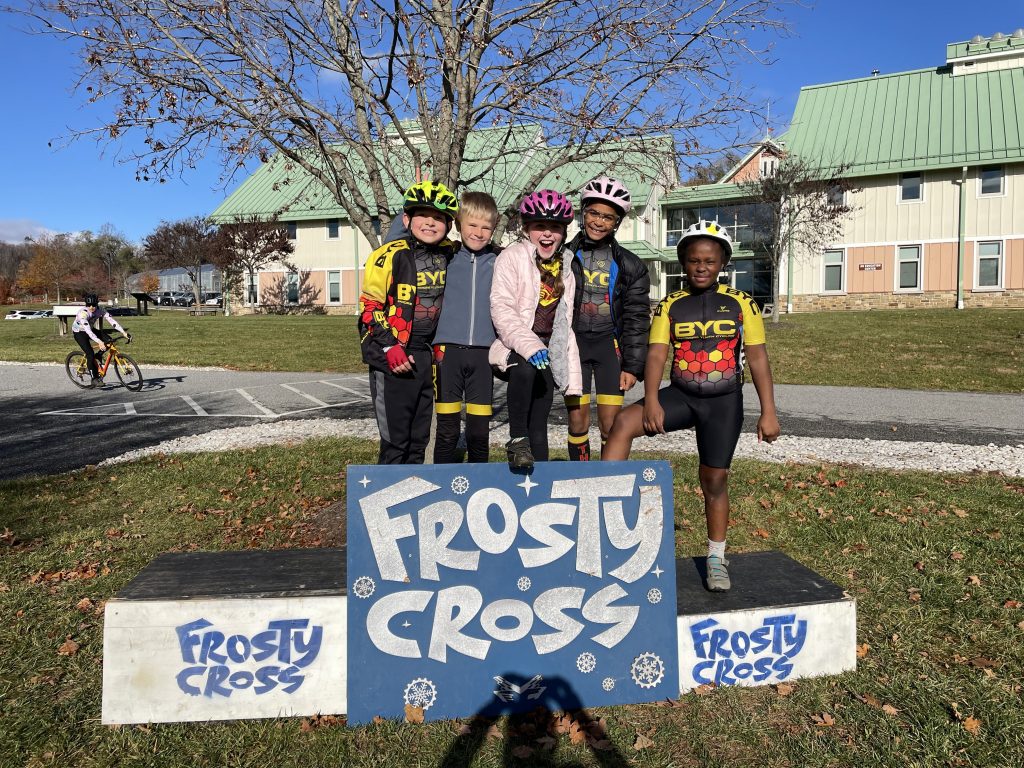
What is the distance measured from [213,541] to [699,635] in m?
3.67

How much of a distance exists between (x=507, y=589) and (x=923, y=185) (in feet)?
105

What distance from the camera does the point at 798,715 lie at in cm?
292

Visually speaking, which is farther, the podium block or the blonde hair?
the blonde hair

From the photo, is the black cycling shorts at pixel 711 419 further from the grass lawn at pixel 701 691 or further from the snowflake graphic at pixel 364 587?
the snowflake graphic at pixel 364 587

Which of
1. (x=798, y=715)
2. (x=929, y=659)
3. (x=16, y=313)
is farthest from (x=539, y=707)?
(x=16, y=313)

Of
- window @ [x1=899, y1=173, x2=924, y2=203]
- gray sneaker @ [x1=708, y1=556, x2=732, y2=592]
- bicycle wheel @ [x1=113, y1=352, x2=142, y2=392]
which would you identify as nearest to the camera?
gray sneaker @ [x1=708, y1=556, x2=732, y2=592]

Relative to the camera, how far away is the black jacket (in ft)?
12.8

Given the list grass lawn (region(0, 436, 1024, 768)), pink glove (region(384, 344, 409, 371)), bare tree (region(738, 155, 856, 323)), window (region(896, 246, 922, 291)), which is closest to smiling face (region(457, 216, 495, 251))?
pink glove (region(384, 344, 409, 371))

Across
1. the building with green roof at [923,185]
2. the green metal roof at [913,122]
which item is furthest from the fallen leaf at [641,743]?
the green metal roof at [913,122]

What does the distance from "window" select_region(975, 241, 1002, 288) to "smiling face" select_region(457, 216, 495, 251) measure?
30807 millimetres

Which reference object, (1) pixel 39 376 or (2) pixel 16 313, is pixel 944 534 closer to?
(1) pixel 39 376

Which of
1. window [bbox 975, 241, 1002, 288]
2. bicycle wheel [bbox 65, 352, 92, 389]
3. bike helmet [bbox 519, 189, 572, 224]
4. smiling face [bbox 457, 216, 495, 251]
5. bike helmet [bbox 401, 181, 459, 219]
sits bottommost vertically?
bicycle wheel [bbox 65, 352, 92, 389]

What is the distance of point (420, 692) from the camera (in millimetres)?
2904

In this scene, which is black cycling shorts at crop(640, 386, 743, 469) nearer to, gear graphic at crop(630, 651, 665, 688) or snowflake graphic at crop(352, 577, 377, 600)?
gear graphic at crop(630, 651, 665, 688)
